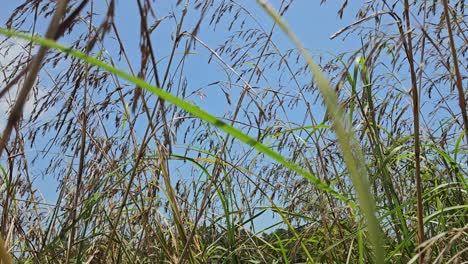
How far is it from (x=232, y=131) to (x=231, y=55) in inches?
88.7

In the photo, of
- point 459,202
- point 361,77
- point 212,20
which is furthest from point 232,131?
point 212,20

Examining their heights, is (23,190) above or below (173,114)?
above

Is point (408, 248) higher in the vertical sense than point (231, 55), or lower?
lower

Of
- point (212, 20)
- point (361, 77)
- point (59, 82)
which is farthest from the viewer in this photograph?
point (212, 20)

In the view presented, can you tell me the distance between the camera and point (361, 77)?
1318 mm

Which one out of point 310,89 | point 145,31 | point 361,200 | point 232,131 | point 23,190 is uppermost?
point 310,89

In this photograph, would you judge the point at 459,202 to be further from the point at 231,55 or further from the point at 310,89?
the point at 231,55

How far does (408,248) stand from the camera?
1.45 m

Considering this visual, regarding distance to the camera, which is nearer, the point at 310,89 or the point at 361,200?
the point at 361,200

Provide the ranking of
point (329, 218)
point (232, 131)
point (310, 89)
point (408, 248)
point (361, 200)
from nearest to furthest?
point (361, 200) < point (232, 131) < point (408, 248) < point (329, 218) < point (310, 89)

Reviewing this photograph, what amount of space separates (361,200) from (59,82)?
175 cm

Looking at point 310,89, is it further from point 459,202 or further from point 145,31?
point 145,31

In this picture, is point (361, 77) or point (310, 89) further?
point (310, 89)

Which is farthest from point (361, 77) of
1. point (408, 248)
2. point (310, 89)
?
point (310, 89)
